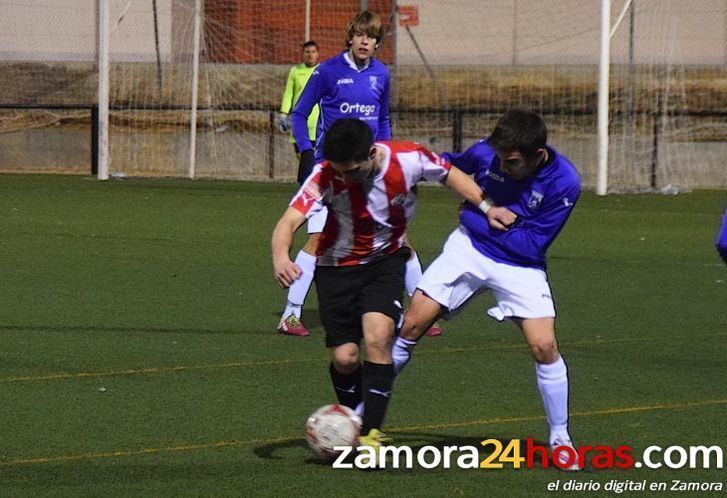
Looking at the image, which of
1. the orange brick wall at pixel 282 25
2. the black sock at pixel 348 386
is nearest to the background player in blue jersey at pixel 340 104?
the black sock at pixel 348 386

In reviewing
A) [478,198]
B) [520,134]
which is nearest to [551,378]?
[478,198]

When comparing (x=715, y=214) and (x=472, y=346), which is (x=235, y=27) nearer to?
(x=715, y=214)

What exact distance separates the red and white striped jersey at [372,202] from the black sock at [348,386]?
1.57ft

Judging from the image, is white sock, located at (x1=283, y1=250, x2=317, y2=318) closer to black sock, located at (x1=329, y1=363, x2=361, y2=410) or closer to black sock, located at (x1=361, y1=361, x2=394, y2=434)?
black sock, located at (x1=329, y1=363, x2=361, y2=410)

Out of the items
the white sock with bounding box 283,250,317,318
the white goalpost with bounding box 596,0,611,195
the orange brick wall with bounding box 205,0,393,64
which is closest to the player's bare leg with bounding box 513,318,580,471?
the white sock with bounding box 283,250,317,318

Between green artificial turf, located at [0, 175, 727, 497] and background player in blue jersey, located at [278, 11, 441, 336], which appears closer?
green artificial turf, located at [0, 175, 727, 497]

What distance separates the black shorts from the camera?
6.62m

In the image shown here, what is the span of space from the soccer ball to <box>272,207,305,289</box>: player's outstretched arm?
1.80 feet

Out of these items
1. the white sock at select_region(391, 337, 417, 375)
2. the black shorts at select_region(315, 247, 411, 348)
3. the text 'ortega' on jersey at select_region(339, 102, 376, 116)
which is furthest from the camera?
the text 'ortega' on jersey at select_region(339, 102, 376, 116)

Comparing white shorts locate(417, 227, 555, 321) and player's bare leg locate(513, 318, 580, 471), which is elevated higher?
white shorts locate(417, 227, 555, 321)

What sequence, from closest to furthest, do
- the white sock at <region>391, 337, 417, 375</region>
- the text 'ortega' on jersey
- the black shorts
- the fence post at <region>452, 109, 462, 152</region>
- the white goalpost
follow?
1. the black shorts
2. the white sock at <region>391, 337, 417, 375</region>
3. the text 'ortega' on jersey
4. the white goalpost
5. the fence post at <region>452, 109, 462, 152</region>

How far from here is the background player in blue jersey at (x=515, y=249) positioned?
20.8 feet

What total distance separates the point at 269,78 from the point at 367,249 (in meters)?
21.9

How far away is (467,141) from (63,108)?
7.04m
